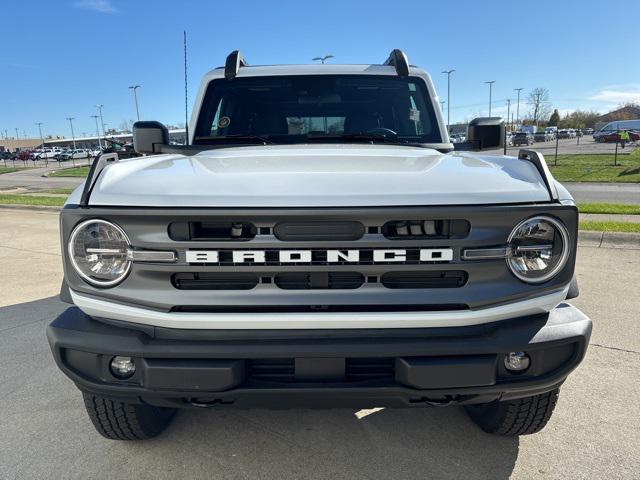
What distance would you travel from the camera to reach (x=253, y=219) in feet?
6.13

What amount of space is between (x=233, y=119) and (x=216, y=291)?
6.41 feet

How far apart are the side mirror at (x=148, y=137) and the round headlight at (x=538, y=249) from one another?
7.82 feet

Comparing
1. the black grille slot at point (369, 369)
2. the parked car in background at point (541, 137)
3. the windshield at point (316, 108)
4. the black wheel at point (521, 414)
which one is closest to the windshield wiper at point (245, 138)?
the windshield at point (316, 108)

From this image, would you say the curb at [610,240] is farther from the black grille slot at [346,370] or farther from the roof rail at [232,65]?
the black grille slot at [346,370]

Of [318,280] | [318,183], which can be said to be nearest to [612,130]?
[318,183]

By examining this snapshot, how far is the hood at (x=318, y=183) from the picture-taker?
190cm

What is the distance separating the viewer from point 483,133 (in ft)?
11.3

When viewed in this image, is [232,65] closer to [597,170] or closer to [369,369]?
[369,369]

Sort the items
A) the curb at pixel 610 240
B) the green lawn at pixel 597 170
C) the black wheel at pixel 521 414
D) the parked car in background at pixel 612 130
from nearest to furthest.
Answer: the black wheel at pixel 521 414, the curb at pixel 610 240, the green lawn at pixel 597 170, the parked car in background at pixel 612 130

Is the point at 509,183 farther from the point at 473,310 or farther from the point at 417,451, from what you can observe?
the point at 417,451

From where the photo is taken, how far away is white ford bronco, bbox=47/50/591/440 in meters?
1.89

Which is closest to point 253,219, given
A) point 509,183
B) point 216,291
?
point 216,291

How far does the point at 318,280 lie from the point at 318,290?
1.5 inches

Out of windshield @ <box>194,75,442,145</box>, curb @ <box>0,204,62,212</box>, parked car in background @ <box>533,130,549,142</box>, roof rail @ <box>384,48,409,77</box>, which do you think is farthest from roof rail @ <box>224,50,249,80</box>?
parked car in background @ <box>533,130,549,142</box>
